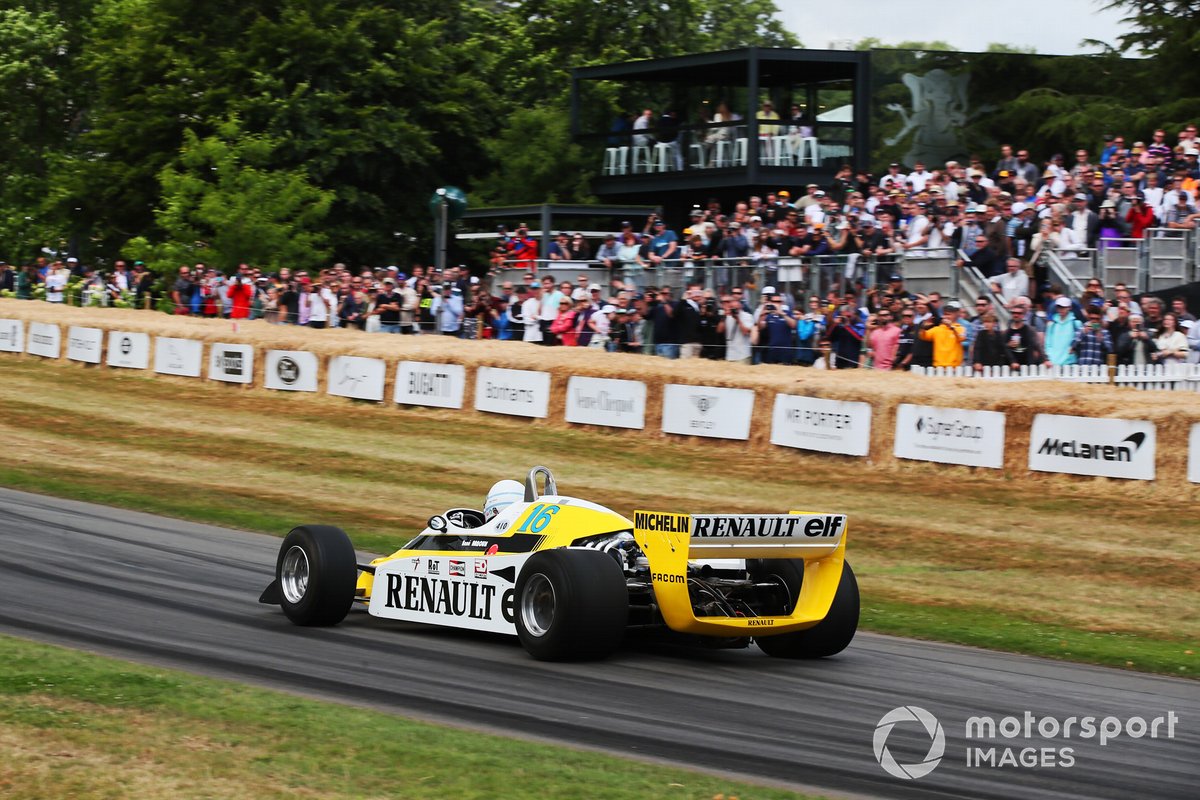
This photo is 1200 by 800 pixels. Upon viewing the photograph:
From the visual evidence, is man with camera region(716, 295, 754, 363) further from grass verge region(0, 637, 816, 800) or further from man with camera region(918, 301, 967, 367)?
grass verge region(0, 637, 816, 800)

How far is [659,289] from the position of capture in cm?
2398

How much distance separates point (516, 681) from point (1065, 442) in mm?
10522

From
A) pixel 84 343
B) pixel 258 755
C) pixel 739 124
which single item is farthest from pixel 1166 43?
pixel 258 755

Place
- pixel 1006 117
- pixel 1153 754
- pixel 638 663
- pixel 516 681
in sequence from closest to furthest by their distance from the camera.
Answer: pixel 1153 754 < pixel 516 681 < pixel 638 663 < pixel 1006 117

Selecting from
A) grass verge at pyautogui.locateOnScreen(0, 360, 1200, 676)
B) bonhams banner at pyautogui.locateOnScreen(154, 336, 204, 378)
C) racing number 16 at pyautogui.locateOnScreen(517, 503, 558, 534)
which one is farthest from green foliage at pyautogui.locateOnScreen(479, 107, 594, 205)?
racing number 16 at pyautogui.locateOnScreen(517, 503, 558, 534)

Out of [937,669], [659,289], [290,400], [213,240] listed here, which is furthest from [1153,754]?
[213,240]

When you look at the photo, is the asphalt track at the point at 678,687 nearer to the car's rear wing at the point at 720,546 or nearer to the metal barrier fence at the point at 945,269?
the car's rear wing at the point at 720,546

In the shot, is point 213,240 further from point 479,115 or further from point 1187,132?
point 1187,132

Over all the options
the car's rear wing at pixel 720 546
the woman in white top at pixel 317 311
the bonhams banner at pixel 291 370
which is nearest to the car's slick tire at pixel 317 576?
the car's rear wing at pixel 720 546

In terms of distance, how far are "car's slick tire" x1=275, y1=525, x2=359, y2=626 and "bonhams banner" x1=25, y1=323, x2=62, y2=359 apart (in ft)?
76.2

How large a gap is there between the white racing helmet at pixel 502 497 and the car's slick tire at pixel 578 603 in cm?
120

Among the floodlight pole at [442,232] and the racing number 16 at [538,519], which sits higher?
the floodlight pole at [442,232]

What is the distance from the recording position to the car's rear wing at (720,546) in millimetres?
9133

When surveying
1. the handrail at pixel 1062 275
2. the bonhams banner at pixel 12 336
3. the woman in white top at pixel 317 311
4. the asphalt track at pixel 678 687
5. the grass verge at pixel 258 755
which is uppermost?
the handrail at pixel 1062 275
